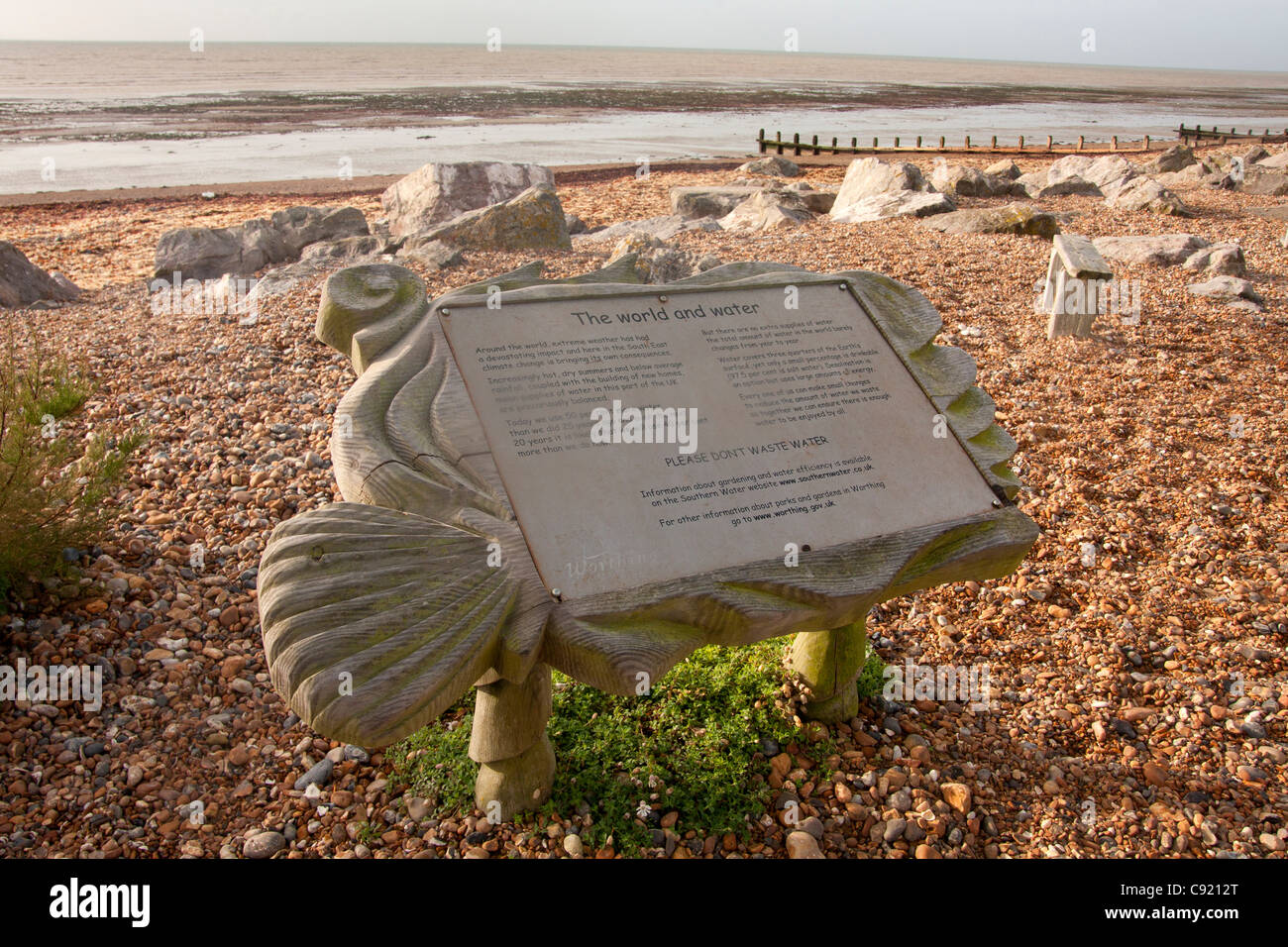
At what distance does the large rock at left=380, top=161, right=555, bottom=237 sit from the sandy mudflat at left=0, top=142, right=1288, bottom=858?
426cm

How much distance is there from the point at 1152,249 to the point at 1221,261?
68cm

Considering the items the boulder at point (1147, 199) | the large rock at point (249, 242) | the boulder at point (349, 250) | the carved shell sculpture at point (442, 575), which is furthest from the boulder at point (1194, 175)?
the carved shell sculpture at point (442, 575)

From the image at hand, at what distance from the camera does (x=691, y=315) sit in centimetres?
267

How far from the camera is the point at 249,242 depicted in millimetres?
9086

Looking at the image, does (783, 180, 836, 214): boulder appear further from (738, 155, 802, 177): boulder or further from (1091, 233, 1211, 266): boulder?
(1091, 233, 1211, 266): boulder

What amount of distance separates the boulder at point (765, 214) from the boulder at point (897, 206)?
24.1 inches

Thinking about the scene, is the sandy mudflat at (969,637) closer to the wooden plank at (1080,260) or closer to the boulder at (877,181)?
the wooden plank at (1080,260)

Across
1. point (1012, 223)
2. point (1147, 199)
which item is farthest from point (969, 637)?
point (1147, 199)

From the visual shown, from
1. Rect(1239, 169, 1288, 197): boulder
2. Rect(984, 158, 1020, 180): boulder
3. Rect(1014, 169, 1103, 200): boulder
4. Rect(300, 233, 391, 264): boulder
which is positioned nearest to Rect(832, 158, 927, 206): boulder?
Rect(1014, 169, 1103, 200): boulder

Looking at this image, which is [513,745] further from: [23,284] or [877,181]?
[877,181]

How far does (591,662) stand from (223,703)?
1.87 metres

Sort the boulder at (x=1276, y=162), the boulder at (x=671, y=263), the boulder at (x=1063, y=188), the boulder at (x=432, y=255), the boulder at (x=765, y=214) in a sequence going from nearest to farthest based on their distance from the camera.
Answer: the boulder at (x=671, y=263) < the boulder at (x=432, y=255) < the boulder at (x=765, y=214) < the boulder at (x=1063, y=188) < the boulder at (x=1276, y=162)

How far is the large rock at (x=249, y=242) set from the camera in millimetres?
8602

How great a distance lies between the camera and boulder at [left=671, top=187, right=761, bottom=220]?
1165 centimetres
